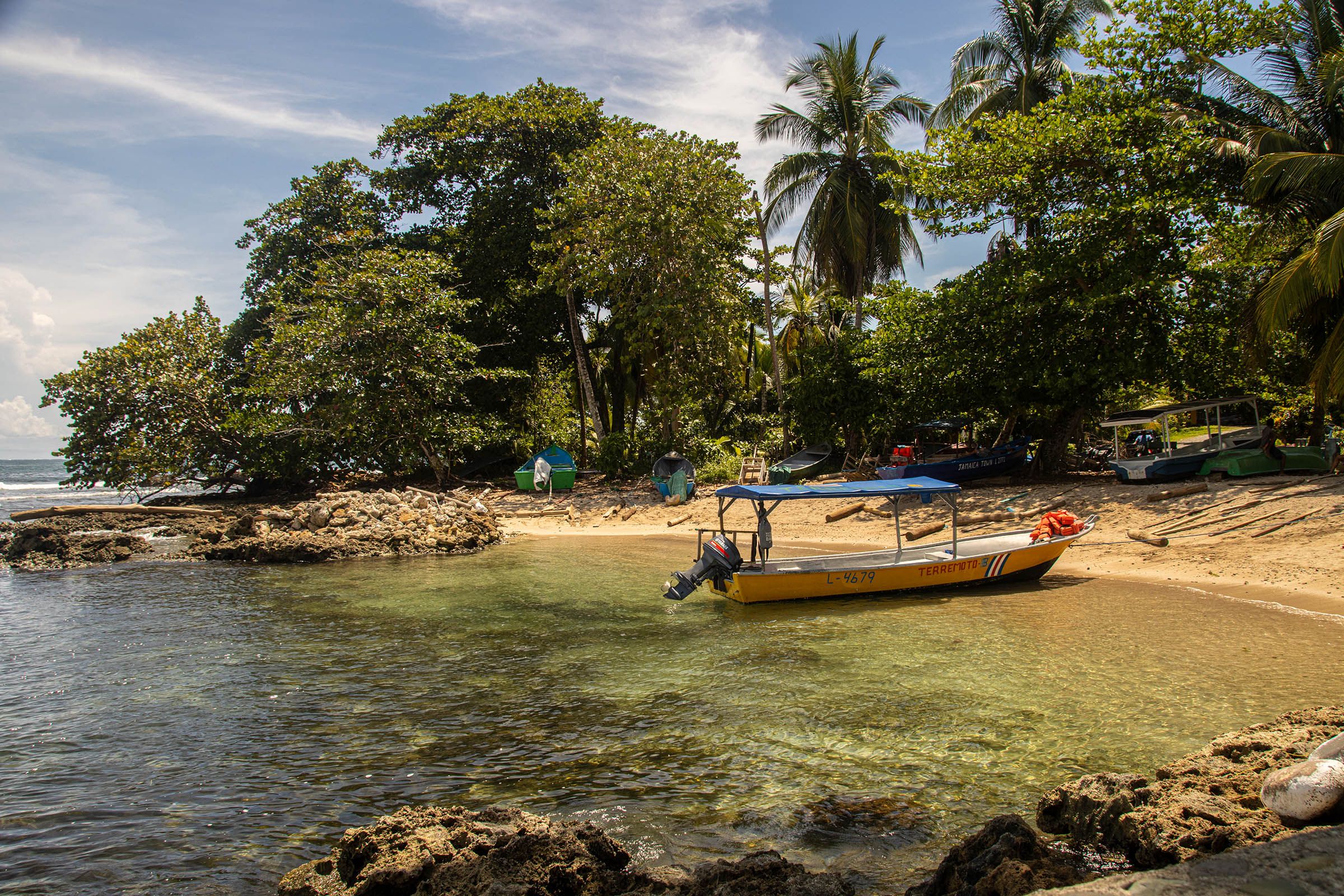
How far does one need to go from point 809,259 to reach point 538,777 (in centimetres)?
2637

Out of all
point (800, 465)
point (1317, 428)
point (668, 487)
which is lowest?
point (668, 487)

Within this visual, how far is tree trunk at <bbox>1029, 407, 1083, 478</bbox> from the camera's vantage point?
Result: 68.4 feet

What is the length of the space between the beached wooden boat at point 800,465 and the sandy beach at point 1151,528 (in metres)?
1.61

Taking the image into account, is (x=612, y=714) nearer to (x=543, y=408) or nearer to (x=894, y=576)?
(x=894, y=576)

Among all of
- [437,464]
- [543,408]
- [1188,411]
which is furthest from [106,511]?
[1188,411]

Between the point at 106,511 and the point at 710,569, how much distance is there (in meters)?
22.4

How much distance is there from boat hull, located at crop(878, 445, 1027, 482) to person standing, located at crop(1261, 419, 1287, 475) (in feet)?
20.1

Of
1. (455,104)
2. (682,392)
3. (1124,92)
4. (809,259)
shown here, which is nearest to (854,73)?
(809,259)

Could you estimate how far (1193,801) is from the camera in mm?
4164

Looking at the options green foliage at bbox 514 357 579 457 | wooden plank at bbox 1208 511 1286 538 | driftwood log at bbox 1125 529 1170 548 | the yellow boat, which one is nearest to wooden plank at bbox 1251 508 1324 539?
wooden plank at bbox 1208 511 1286 538

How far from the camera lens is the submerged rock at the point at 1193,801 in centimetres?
383

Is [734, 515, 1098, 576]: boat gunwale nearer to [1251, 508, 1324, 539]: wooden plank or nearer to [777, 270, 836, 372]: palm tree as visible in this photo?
[1251, 508, 1324, 539]: wooden plank

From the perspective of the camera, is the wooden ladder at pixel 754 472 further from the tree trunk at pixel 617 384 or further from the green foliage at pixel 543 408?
the green foliage at pixel 543 408

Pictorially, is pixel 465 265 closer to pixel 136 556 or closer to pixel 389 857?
pixel 136 556
